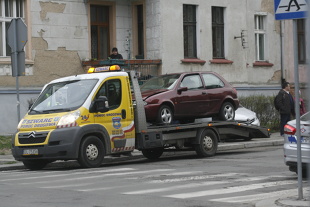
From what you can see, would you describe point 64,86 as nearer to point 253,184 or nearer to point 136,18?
point 253,184

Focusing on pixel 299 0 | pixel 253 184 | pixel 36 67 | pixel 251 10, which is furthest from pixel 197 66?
pixel 299 0

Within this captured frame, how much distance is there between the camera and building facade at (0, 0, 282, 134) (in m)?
25.7

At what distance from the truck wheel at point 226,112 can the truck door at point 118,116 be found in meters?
3.20

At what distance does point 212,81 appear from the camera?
63.9 ft

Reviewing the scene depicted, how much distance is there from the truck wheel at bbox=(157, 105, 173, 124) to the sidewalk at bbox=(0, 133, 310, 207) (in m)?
2.09

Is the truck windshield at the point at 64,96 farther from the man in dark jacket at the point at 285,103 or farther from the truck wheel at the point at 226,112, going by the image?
the man in dark jacket at the point at 285,103

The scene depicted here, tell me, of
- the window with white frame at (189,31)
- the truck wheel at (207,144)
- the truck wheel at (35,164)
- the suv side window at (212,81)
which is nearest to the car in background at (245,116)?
the suv side window at (212,81)

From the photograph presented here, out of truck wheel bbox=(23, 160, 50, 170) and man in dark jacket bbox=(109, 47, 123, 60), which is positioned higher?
man in dark jacket bbox=(109, 47, 123, 60)

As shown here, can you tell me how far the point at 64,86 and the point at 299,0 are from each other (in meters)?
8.57

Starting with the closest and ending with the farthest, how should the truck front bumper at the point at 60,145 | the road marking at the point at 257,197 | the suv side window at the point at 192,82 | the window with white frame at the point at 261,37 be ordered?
the road marking at the point at 257,197 < the truck front bumper at the point at 60,145 < the suv side window at the point at 192,82 < the window with white frame at the point at 261,37

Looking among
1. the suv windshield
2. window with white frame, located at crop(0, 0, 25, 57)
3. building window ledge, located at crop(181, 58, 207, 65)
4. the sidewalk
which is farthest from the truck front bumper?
building window ledge, located at crop(181, 58, 207, 65)

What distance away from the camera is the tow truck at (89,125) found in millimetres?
15930

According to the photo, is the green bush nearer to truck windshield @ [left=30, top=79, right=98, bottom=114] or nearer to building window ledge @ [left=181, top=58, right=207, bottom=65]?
building window ledge @ [left=181, top=58, right=207, bottom=65]

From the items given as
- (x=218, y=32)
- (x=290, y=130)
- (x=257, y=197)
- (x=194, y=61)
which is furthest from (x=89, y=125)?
(x=218, y=32)
